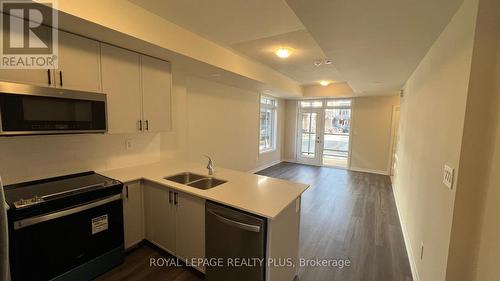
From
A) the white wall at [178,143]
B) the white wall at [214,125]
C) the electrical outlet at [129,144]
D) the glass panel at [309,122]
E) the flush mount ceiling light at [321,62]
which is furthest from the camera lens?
the glass panel at [309,122]

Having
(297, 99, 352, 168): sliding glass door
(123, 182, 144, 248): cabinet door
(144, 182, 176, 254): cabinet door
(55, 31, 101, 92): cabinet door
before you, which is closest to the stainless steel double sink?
(144, 182, 176, 254): cabinet door

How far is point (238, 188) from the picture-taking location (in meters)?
2.08

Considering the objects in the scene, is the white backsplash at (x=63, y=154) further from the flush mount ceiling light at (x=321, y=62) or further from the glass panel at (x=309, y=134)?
the glass panel at (x=309, y=134)

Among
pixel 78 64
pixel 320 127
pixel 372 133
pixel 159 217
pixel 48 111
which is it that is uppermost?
pixel 78 64

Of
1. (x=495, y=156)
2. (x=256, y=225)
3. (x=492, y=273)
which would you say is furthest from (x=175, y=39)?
(x=492, y=273)

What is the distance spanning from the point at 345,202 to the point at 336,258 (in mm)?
1854

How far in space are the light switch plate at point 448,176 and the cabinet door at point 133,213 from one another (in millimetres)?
2826

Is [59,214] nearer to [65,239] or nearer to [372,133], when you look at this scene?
[65,239]

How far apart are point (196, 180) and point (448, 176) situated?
2.30 meters

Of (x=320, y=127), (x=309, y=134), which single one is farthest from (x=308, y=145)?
(x=320, y=127)

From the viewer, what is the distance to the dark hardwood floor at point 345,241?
2.17 m

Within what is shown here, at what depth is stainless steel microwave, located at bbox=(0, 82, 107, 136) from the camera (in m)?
1.57

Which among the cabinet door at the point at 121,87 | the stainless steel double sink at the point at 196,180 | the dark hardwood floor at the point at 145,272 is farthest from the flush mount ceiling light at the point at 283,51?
the dark hardwood floor at the point at 145,272

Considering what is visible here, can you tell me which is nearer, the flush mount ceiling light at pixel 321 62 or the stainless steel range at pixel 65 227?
the stainless steel range at pixel 65 227
